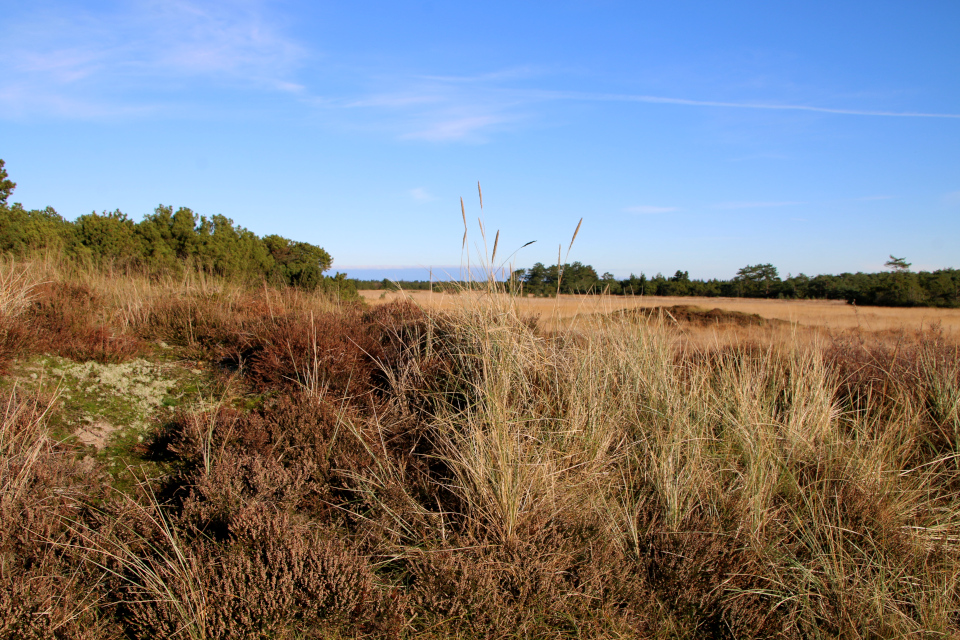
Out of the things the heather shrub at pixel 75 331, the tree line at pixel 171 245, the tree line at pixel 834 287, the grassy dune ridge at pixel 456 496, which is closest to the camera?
the grassy dune ridge at pixel 456 496

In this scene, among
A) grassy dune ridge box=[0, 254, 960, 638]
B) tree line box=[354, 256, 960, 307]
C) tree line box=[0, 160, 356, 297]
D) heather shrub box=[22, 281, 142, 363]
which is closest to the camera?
grassy dune ridge box=[0, 254, 960, 638]

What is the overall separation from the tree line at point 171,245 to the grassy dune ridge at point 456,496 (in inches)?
174

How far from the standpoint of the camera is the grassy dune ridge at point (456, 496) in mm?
2328

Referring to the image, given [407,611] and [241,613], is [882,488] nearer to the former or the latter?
[407,611]

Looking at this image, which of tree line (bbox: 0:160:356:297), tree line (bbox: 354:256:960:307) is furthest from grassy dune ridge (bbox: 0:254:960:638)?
tree line (bbox: 354:256:960:307)

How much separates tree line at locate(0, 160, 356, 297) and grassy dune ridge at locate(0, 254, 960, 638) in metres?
4.42

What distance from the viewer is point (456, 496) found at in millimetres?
3137

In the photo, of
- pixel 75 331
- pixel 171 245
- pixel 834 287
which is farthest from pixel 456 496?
pixel 834 287

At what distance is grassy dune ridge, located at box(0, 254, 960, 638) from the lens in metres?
2.33

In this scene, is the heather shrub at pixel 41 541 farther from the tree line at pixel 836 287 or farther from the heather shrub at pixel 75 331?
the tree line at pixel 836 287

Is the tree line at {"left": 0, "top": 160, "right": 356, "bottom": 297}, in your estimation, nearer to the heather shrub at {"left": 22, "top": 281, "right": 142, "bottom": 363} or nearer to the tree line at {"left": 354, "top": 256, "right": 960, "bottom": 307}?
the heather shrub at {"left": 22, "top": 281, "right": 142, "bottom": 363}

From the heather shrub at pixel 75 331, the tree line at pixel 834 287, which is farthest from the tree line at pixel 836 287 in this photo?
the heather shrub at pixel 75 331

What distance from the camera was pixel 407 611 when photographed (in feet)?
7.93

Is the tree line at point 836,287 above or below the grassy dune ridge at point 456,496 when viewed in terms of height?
above
